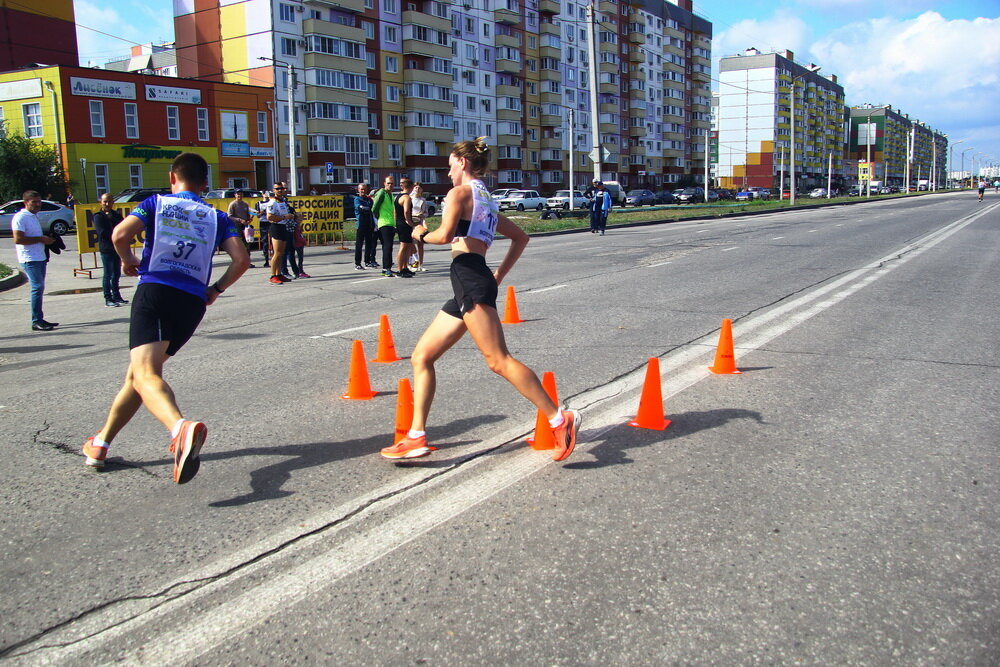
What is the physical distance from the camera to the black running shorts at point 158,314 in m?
4.09

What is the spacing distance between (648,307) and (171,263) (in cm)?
699

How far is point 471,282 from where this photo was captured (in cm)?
420

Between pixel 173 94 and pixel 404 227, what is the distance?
3790cm

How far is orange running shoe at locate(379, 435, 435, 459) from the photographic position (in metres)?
4.34

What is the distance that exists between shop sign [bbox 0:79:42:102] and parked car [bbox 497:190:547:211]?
26139 mm

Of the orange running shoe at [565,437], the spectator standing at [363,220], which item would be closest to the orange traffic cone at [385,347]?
the orange running shoe at [565,437]

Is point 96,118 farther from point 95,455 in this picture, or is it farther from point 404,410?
point 404,410

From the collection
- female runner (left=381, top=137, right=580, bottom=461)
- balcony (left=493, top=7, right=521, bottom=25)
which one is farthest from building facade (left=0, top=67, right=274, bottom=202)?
female runner (left=381, top=137, right=580, bottom=461)

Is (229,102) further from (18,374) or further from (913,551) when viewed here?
(913,551)

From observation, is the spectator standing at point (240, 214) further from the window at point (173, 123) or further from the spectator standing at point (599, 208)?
the window at point (173, 123)

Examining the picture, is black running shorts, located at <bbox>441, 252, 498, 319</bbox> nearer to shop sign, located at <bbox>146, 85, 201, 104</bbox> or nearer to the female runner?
the female runner

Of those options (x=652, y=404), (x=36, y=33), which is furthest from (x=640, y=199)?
(x=652, y=404)

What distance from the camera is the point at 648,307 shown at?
1016 centimetres

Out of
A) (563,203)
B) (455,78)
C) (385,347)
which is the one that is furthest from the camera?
(455,78)
